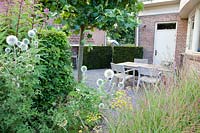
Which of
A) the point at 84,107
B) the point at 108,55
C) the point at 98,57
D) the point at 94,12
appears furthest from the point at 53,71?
the point at 108,55

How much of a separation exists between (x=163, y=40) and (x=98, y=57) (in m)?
3.59

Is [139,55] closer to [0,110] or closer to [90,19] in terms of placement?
[90,19]

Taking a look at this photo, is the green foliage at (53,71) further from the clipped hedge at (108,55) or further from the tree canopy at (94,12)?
the clipped hedge at (108,55)

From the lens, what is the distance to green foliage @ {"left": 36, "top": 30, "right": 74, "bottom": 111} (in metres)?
3.26

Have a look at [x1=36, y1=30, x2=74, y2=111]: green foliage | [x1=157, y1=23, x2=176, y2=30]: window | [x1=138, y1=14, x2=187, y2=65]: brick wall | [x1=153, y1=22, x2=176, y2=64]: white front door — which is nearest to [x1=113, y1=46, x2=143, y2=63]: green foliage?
[x1=138, y1=14, x2=187, y2=65]: brick wall

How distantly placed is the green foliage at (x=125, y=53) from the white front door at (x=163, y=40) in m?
1.04

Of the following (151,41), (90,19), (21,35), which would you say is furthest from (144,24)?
(21,35)

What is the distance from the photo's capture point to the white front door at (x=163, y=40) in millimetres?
11914

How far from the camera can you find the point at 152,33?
12.8 m

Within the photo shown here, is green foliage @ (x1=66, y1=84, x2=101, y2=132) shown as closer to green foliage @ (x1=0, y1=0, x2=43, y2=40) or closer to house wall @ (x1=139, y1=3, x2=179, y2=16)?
green foliage @ (x1=0, y1=0, x2=43, y2=40)

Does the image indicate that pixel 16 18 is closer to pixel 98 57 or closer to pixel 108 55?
pixel 98 57

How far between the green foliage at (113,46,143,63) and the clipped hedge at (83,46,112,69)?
1.11 feet

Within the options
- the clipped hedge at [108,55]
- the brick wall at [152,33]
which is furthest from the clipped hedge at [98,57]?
the brick wall at [152,33]

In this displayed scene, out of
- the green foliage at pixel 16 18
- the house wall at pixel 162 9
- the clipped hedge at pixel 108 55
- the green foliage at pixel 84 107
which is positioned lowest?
the green foliage at pixel 84 107
